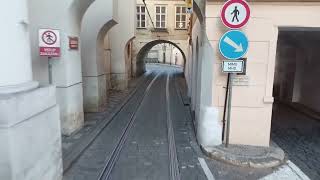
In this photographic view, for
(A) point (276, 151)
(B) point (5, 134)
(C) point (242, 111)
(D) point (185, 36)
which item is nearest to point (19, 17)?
(B) point (5, 134)

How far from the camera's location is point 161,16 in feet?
103

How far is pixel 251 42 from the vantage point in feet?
21.3

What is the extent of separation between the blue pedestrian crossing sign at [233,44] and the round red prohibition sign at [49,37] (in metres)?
4.02

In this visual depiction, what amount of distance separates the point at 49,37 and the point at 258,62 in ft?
16.4

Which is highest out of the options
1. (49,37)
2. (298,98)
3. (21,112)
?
(49,37)

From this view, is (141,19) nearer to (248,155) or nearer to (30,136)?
(248,155)

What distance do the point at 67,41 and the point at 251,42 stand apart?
4.84m

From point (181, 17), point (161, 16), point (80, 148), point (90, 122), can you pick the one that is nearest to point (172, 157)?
point (80, 148)

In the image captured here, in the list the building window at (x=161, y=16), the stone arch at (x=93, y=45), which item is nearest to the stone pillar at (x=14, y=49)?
the stone arch at (x=93, y=45)

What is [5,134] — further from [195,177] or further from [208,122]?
[208,122]

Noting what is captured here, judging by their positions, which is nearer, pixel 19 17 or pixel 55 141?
pixel 19 17

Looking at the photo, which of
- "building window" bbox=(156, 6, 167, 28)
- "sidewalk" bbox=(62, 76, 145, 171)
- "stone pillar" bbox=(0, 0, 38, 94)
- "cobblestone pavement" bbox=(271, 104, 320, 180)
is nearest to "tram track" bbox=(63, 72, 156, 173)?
"sidewalk" bbox=(62, 76, 145, 171)

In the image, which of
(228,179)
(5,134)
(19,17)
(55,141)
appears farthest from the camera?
(228,179)

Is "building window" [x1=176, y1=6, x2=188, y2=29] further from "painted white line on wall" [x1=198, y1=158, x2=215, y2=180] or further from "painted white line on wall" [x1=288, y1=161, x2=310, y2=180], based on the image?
"painted white line on wall" [x1=288, y1=161, x2=310, y2=180]
